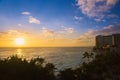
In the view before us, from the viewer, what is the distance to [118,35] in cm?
12581

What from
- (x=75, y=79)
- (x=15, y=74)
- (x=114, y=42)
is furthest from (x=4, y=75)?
(x=114, y=42)

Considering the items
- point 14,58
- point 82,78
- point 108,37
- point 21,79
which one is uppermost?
point 108,37

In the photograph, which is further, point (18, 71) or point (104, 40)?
point (104, 40)

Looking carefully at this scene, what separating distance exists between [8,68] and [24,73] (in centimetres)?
149

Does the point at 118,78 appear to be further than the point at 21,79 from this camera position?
Yes

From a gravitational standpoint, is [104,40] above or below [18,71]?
above

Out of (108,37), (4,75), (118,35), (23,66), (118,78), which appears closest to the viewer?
(4,75)

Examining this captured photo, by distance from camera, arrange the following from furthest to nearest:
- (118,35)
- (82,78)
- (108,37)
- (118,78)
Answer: (108,37), (118,35), (82,78), (118,78)

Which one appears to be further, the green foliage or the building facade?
the building facade

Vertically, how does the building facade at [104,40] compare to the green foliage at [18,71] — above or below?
above

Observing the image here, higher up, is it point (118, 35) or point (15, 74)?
point (118, 35)

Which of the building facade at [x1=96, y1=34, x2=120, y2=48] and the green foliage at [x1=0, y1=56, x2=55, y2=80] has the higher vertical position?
the building facade at [x1=96, y1=34, x2=120, y2=48]

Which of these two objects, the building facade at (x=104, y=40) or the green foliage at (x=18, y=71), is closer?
the green foliage at (x=18, y=71)

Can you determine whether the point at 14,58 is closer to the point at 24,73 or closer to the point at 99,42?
the point at 24,73
